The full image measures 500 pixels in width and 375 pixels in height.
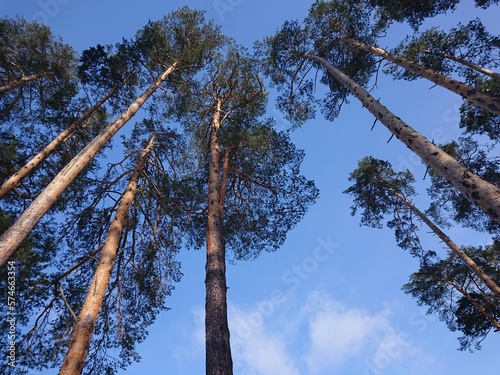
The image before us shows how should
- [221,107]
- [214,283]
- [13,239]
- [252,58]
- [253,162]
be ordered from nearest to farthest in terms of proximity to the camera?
[13,239] < [214,283] < [253,162] < [221,107] < [252,58]

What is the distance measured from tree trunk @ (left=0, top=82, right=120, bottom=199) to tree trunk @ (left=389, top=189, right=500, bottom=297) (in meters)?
14.2

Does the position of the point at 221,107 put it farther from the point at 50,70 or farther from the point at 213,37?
the point at 50,70

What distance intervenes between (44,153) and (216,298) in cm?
702

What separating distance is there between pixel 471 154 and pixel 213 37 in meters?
13.1

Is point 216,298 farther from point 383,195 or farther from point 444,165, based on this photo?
point 383,195

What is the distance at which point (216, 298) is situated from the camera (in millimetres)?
6352

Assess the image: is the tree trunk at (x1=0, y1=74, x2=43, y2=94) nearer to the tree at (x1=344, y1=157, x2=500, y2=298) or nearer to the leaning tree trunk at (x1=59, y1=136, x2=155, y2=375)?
the leaning tree trunk at (x1=59, y1=136, x2=155, y2=375)

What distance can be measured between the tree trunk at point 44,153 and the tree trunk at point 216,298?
5060mm

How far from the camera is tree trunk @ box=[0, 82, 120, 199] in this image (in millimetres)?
7957

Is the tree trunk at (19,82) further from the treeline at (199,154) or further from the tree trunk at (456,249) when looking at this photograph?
the tree trunk at (456,249)

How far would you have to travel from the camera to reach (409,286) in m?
15.9

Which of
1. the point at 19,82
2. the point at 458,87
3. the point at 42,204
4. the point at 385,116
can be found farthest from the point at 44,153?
the point at 458,87

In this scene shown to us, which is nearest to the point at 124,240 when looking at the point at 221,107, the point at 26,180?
the point at 26,180

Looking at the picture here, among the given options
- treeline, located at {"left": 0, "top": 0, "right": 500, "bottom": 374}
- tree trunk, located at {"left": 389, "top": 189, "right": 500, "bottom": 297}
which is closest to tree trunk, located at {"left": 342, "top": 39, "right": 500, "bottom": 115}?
treeline, located at {"left": 0, "top": 0, "right": 500, "bottom": 374}
